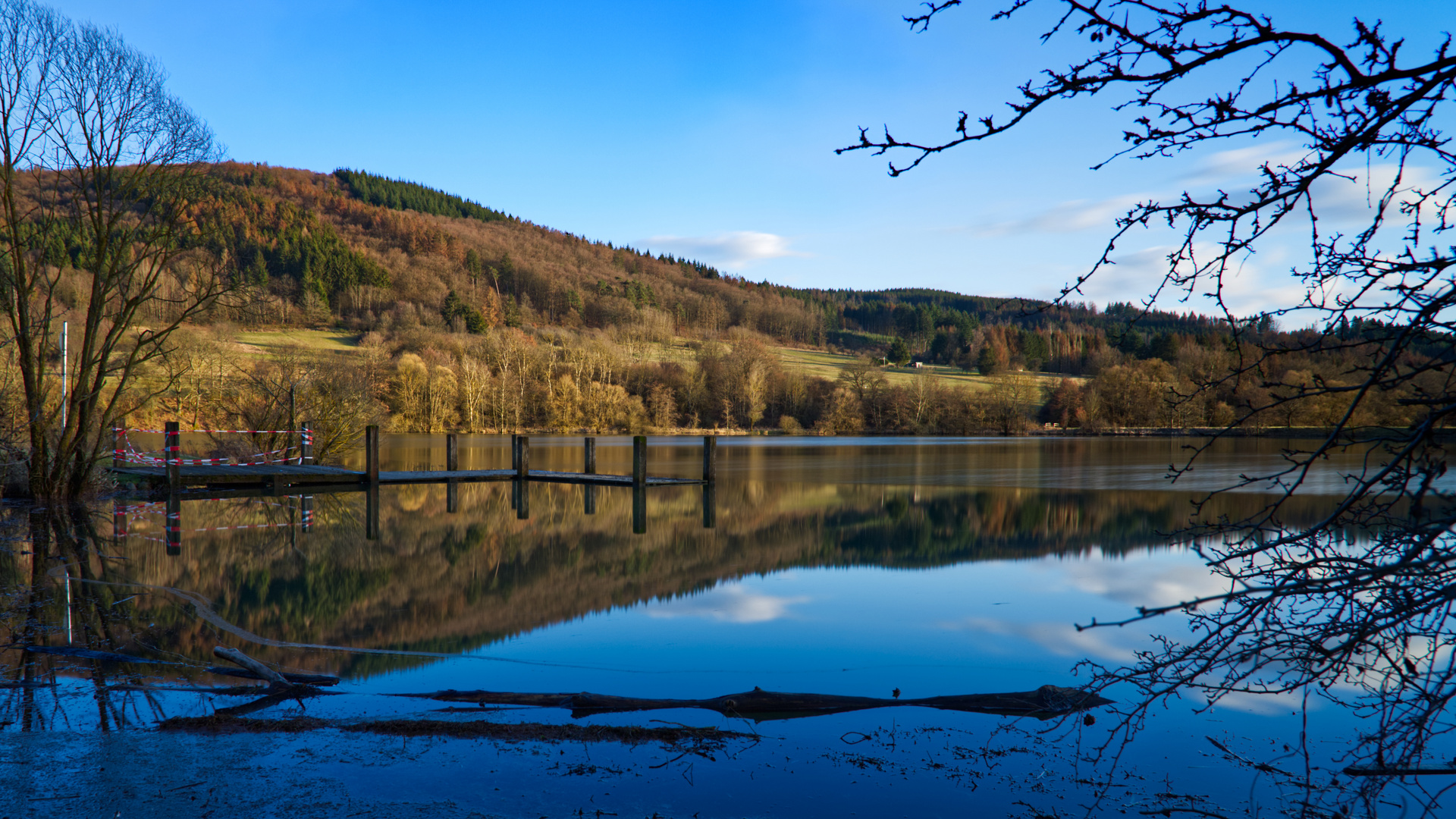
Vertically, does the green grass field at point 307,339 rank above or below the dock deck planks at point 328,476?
above

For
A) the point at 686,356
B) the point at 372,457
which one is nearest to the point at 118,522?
the point at 372,457

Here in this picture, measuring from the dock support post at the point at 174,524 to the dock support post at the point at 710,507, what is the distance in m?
7.05

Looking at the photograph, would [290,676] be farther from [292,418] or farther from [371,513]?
[292,418]

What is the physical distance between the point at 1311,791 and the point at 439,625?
5.82m

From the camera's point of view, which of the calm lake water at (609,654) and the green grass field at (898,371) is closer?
the calm lake water at (609,654)

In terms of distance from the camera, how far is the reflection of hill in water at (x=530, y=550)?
275 inches

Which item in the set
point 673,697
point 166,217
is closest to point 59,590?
point 673,697

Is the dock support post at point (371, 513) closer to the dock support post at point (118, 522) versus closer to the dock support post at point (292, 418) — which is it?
the dock support post at point (118, 522)

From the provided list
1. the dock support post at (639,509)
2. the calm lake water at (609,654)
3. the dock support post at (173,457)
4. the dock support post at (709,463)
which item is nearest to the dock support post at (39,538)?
the calm lake water at (609,654)

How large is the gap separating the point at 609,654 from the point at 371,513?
969 centimetres

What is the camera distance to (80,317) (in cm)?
1930

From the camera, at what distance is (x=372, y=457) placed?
18.0 metres

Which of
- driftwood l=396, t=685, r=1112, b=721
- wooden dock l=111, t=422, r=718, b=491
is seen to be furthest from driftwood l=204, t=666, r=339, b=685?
wooden dock l=111, t=422, r=718, b=491

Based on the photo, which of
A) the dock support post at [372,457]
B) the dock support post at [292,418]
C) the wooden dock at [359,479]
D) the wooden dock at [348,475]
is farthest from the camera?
the dock support post at [292,418]
